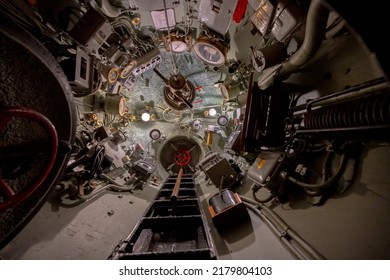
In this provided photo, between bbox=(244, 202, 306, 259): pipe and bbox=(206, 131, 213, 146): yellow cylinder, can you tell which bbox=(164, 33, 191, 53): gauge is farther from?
bbox=(244, 202, 306, 259): pipe

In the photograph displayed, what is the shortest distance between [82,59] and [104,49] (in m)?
1.20

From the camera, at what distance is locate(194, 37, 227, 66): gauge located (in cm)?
359

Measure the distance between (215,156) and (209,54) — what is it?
2.42 m

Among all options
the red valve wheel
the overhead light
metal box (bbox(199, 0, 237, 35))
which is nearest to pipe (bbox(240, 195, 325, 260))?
the red valve wheel

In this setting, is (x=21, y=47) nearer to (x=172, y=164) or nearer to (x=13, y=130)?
(x=13, y=130)

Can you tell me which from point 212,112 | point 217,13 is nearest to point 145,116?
point 212,112

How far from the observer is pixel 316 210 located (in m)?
1.89

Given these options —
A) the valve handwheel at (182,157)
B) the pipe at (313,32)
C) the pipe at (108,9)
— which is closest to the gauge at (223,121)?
the valve handwheel at (182,157)

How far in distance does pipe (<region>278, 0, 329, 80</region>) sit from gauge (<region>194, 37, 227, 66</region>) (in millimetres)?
1642

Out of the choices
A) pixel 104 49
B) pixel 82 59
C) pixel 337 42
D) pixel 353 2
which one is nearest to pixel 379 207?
pixel 353 2

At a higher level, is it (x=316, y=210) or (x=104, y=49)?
(x=104, y=49)

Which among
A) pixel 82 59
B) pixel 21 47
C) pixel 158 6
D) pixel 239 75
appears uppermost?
pixel 158 6

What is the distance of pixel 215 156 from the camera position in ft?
14.5

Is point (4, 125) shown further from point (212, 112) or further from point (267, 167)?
point (212, 112)
